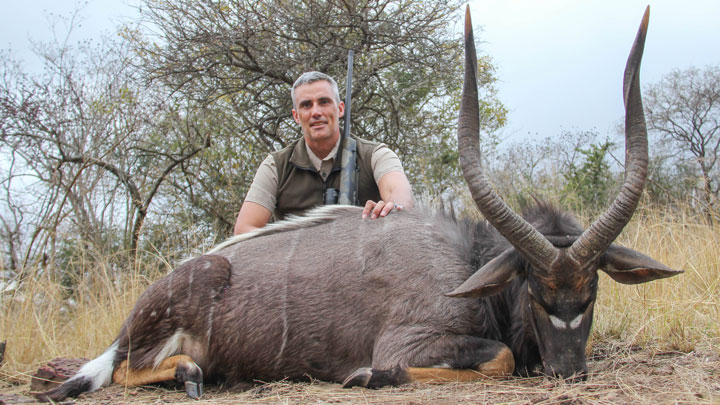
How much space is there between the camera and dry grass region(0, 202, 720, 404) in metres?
2.61

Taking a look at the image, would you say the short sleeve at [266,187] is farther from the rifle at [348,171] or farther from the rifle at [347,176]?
the rifle at [348,171]

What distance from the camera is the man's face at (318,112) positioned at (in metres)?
4.95

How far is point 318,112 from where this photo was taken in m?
4.94

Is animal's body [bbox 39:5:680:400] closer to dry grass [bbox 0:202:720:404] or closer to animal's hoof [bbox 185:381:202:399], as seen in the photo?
animal's hoof [bbox 185:381:202:399]

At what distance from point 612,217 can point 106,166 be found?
7873 millimetres

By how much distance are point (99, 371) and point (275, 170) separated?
215 centimetres

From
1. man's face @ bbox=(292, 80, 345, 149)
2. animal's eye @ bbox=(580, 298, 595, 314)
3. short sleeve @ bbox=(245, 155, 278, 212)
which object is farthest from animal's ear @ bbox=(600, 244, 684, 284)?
short sleeve @ bbox=(245, 155, 278, 212)

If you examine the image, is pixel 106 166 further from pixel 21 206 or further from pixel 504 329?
pixel 504 329

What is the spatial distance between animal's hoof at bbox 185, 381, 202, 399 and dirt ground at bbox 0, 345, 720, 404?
43 millimetres

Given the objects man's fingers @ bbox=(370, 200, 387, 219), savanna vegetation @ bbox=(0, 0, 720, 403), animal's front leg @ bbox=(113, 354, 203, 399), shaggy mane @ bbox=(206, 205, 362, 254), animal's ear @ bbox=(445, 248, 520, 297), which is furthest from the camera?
savanna vegetation @ bbox=(0, 0, 720, 403)

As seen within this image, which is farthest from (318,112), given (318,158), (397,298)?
(397,298)

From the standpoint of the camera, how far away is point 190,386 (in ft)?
10.7

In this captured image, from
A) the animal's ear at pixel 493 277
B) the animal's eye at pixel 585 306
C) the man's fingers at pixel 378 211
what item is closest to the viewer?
the animal's eye at pixel 585 306

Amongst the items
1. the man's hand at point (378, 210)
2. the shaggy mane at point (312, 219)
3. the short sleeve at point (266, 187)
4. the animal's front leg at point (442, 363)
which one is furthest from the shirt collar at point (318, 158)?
the animal's front leg at point (442, 363)
